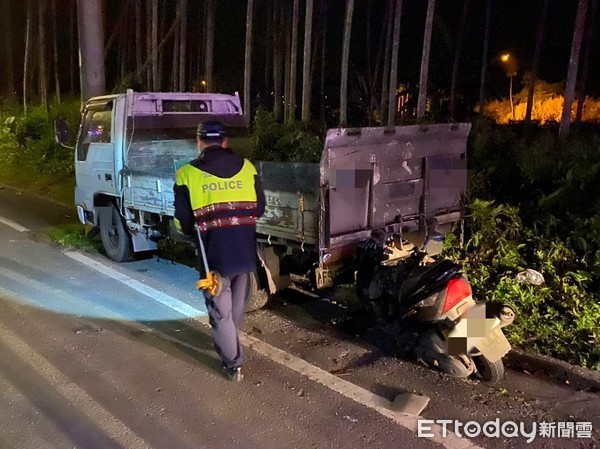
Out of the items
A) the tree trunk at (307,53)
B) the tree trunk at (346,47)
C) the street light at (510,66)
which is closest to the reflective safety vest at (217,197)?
the tree trunk at (307,53)

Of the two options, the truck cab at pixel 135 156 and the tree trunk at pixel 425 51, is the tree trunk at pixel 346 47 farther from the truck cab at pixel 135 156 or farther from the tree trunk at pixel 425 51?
the truck cab at pixel 135 156

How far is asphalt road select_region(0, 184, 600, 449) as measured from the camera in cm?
349

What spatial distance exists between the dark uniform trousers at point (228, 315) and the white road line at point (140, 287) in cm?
144

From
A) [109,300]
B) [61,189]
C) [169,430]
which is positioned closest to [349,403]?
[169,430]

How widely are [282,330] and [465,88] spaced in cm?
2086

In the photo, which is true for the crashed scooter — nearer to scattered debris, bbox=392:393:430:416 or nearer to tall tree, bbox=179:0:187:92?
scattered debris, bbox=392:393:430:416

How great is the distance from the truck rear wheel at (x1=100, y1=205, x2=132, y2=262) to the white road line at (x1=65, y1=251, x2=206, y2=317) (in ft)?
0.75

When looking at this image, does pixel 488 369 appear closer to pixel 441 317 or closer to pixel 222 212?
pixel 441 317

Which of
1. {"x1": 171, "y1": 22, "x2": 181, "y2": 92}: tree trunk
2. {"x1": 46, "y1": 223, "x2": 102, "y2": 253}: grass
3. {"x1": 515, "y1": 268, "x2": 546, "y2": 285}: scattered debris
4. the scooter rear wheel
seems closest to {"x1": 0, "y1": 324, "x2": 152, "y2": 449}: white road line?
the scooter rear wheel

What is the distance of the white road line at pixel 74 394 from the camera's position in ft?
11.4

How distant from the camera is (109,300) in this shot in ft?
19.5

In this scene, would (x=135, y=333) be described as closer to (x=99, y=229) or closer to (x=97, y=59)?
(x=99, y=229)

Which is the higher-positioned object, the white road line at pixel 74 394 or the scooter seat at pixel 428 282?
the scooter seat at pixel 428 282

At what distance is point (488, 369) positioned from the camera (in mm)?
4094
